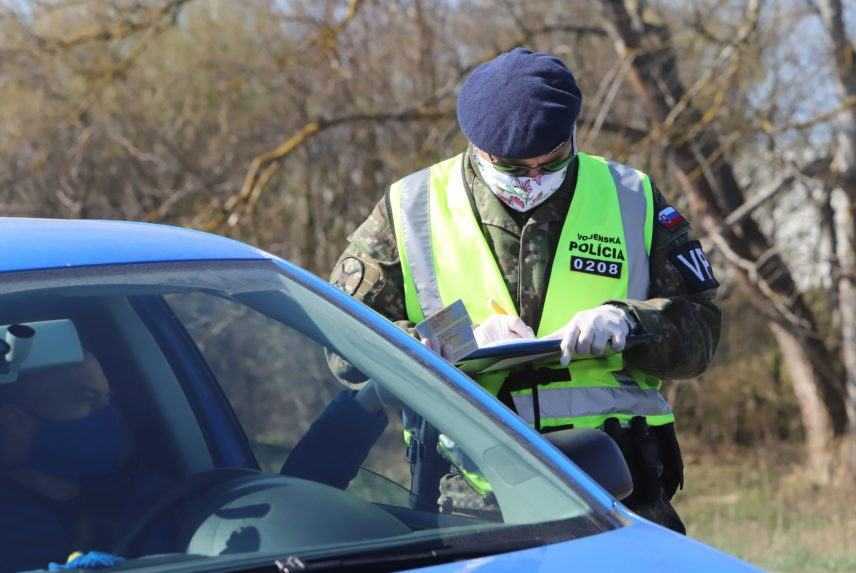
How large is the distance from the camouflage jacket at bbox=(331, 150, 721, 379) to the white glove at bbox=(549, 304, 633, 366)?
0.62 ft

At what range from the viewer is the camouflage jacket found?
3.58 metres

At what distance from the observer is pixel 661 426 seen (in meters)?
3.65

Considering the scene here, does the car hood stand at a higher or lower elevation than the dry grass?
higher

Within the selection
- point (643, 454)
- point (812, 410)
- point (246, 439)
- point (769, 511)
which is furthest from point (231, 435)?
point (812, 410)

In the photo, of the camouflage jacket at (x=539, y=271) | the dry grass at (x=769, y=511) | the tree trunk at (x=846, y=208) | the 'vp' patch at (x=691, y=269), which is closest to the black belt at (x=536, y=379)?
the camouflage jacket at (x=539, y=271)

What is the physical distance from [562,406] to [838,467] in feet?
24.8

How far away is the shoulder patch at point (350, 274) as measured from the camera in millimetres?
3607

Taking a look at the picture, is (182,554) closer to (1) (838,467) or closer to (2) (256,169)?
(2) (256,169)

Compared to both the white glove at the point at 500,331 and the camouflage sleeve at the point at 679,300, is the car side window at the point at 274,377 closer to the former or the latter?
the white glove at the point at 500,331

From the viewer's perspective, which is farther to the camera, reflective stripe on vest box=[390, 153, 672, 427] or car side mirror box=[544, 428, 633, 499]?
reflective stripe on vest box=[390, 153, 672, 427]

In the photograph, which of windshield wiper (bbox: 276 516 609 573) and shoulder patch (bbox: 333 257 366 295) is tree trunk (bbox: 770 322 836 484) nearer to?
shoulder patch (bbox: 333 257 366 295)

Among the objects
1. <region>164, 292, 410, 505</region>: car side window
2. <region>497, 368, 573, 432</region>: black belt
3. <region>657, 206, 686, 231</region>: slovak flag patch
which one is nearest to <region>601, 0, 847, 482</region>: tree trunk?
<region>657, 206, 686, 231</region>: slovak flag patch

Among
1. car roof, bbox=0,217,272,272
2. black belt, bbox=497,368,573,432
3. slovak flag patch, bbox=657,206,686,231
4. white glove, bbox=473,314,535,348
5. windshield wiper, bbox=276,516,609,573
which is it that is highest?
car roof, bbox=0,217,272,272

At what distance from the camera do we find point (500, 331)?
137 inches
